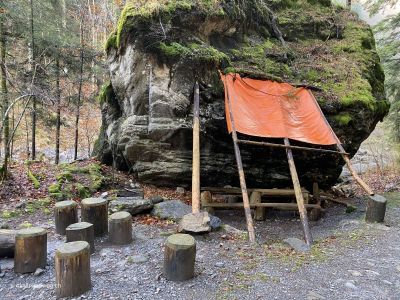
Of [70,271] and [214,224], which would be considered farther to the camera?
[214,224]

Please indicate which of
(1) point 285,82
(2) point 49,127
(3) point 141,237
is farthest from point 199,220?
(2) point 49,127

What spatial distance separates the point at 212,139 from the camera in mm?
8406

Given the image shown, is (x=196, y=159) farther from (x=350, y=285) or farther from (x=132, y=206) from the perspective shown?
(x=350, y=285)

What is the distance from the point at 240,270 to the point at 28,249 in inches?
112

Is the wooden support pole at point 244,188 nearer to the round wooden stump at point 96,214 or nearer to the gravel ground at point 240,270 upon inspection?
the gravel ground at point 240,270

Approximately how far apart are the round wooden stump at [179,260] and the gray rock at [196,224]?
1.25 meters

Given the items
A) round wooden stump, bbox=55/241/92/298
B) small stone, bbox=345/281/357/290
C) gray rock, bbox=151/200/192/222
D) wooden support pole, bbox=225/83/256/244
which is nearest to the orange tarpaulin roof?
wooden support pole, bbox=225/83/256/244

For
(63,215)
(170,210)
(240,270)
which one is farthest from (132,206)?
(240,270)

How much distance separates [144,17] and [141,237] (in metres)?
5.51

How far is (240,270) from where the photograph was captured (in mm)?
Result: 4332

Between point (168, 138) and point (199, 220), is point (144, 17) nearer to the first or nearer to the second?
point (168, 138)

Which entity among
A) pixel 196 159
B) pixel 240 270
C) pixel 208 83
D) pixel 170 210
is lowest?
pixel 240 270

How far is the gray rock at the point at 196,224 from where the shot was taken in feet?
17.4

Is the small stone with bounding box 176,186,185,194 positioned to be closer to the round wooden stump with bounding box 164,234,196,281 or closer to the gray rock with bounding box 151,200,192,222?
the gray rock with bounding box 151,200,192,222
